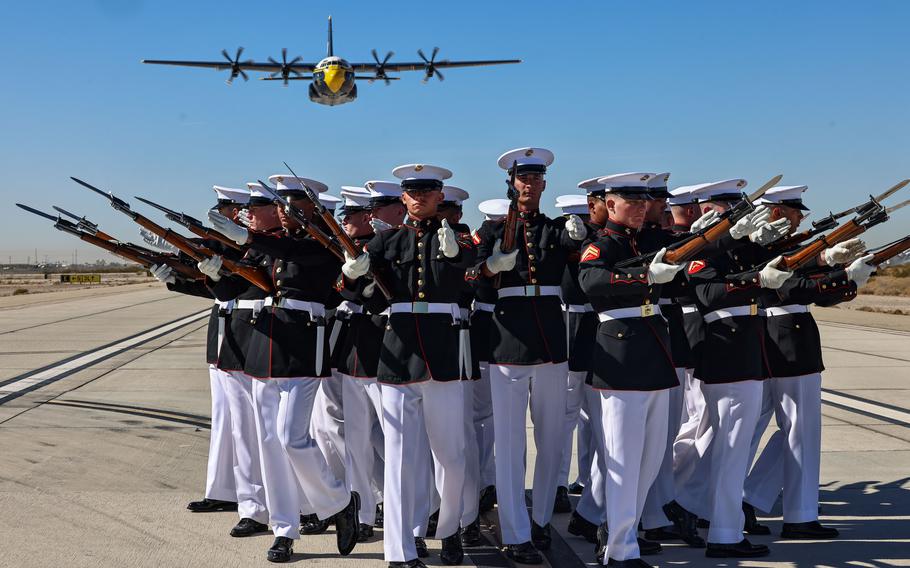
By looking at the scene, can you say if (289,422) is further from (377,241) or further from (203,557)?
(377,241)

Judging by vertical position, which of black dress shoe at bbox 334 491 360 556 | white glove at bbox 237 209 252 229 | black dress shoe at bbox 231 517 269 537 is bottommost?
black dress shoe at bbox 231 517 269 537

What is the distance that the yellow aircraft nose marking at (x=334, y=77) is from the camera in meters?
34.1

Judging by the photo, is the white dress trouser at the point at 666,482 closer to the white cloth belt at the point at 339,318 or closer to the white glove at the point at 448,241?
the white glove at the point at 448,241

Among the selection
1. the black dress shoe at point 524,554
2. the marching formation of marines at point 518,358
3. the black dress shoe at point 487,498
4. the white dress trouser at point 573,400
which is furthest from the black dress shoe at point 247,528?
the white dress trouser at point 573,400

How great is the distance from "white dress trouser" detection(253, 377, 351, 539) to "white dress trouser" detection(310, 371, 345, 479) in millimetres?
686

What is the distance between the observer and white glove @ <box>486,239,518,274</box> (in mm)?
4477

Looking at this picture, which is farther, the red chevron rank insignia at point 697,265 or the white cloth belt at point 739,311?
the white cloth belt at point 739,311

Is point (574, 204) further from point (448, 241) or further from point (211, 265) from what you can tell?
point (211, 265)

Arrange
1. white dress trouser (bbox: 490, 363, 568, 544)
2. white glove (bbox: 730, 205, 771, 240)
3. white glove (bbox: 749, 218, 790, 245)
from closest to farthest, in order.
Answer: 1. white glove (bbox: 730, 205, 771, 240)
2. white glove (bbox: 749, 218, 790, 245)
3. white dress trouser (bbox: 490, 363, 568, 544)

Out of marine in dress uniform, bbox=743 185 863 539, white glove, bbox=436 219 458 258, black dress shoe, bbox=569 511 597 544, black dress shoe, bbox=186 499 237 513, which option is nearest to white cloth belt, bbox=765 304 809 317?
marine in dress uniform, bbox=743 185 863 539

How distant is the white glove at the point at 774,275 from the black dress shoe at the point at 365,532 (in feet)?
9.04

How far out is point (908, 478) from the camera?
6199mm

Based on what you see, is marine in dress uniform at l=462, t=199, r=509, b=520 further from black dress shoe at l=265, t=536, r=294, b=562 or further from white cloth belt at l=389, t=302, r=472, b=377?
black dress shoe at l=265, t=536, r=294, b=562

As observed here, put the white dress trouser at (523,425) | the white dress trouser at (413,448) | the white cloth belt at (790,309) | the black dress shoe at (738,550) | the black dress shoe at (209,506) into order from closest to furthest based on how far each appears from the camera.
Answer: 1. the white dress trouser at (413,448)
2. the black dress shoe at (738,550)
3. the white dress trouser at (523,425)
4. the white cloth belt at (790,309)
5. the black dress shoe at (209,506)
